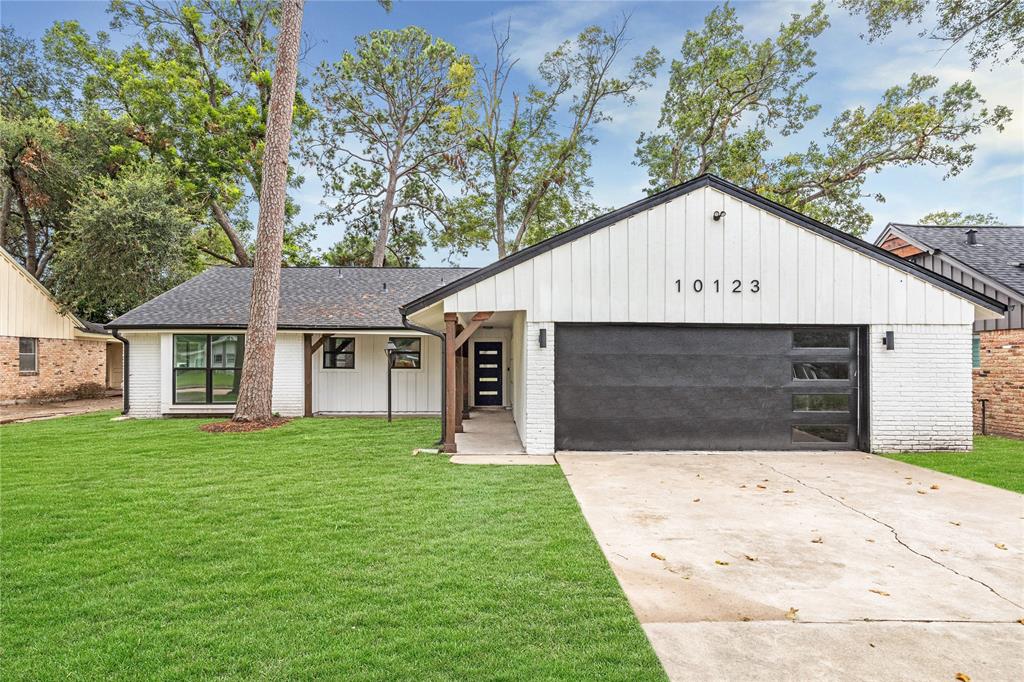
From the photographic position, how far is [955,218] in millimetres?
29125

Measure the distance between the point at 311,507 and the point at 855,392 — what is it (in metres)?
8.59

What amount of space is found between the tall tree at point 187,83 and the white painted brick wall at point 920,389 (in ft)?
74.6

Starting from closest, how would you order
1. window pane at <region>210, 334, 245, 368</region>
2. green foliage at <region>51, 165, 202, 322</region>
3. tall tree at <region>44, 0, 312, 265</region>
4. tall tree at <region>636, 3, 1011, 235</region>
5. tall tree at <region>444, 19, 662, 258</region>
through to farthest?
1. window pane at <region>210, 334, 245, 368</region>
2. green foliage at <region>51, 165, 202, 322</region>
3. tall tree at <region>636, 3, 1011, 235</region>
4. tall tree at <region>44, 0, 312, 265</region>
5. tall tree at <region>444, 19, 662, 258</region>

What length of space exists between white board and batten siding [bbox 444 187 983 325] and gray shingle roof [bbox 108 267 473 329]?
591 centimetres

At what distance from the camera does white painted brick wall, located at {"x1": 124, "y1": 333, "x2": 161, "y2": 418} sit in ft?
44.1

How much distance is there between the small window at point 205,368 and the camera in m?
13.5

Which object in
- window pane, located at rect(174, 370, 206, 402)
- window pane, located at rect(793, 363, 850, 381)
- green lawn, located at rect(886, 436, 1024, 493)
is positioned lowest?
green lawn, located at rect(886, 436, 1024, 493)

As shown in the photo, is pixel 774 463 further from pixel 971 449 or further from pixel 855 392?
pixel 971 449

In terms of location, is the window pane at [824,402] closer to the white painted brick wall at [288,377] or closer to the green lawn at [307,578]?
the green lawn at [307,578]

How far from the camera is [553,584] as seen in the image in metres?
3.54

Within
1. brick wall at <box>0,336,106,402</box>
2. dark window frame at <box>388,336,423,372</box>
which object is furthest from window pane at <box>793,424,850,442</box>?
brick wall at <box>0,336,106,402</box>

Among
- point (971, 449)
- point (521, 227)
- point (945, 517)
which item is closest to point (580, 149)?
point (521, 227)

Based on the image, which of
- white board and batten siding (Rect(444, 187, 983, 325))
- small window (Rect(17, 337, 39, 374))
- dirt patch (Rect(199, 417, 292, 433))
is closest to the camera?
A: white board and batten siding (Rect(444, 187, 983, 325))

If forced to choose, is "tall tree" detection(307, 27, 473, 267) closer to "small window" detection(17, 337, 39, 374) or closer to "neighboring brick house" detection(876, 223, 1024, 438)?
"small window" detection(17, 337, 39, 374)
